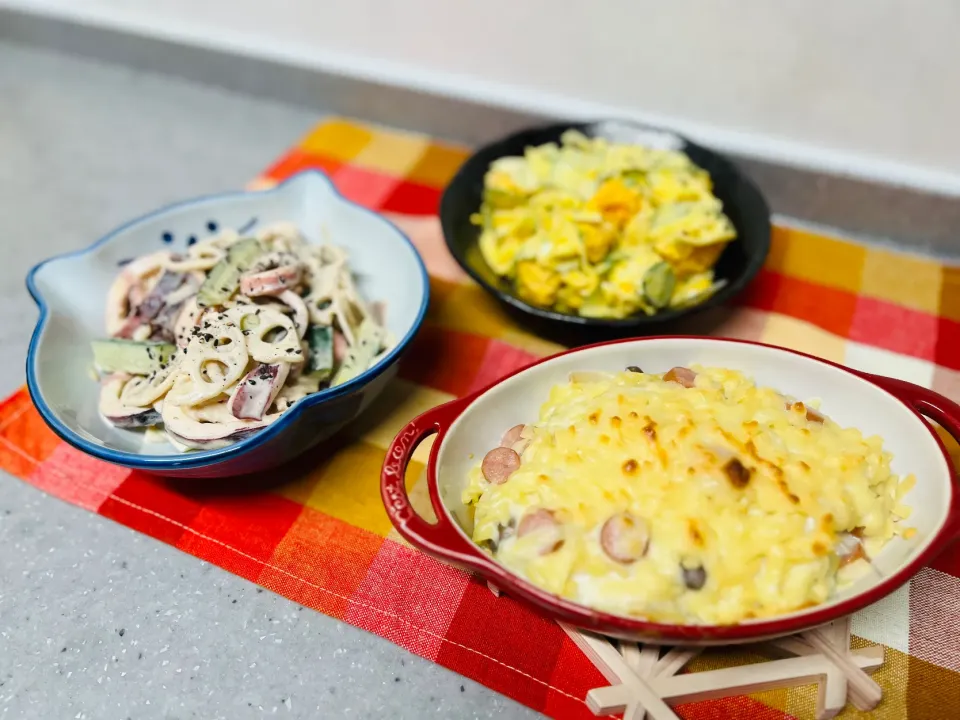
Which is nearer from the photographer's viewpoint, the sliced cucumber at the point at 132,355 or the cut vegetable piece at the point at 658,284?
the sliced cucumber at the point at 132,355

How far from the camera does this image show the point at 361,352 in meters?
1.29

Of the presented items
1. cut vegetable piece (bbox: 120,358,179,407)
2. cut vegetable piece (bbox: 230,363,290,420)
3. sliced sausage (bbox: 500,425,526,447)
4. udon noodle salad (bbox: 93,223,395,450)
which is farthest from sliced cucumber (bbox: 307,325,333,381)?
sliced sausage (bbox: 500,425,526,447)

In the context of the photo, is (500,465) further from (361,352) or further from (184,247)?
(184,247)

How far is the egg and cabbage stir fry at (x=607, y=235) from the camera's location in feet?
4.65

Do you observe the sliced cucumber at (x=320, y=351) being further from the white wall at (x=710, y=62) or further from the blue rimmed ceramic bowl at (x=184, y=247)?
the white wall at (x=710, y=62)

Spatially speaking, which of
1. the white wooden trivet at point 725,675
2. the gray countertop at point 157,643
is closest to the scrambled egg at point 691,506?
the white wooden trivet at point 725,675

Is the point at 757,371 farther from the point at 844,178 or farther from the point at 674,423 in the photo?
the point at 844,178

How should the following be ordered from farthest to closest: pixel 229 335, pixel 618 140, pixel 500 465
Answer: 1. pixel 618 140
2. pixel 229 335
3. pixel 500 465

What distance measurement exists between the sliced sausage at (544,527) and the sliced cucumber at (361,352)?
0.42 metres

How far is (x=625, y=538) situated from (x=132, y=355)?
2.80 ft

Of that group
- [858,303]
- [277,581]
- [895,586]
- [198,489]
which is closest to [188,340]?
[198,489]

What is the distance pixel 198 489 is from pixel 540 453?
0.59 m

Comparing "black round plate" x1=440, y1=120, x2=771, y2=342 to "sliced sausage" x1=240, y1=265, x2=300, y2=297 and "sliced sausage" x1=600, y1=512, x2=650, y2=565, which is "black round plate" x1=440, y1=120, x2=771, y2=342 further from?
"sliced sausage" x1=600, y1=512, x2=650, y2=565

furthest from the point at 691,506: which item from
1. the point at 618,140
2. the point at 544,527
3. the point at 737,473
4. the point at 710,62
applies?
the point at 710,62
